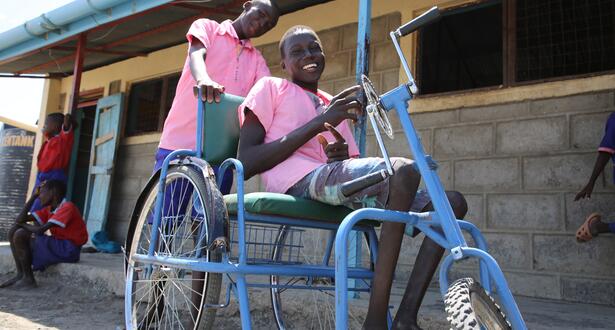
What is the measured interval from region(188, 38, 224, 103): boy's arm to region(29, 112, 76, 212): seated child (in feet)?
12.1

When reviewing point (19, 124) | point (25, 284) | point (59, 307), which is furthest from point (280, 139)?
point (19, 124)

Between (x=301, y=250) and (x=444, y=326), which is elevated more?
(x=301, y=250)

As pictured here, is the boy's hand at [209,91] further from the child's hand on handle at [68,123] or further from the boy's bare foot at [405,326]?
the child's hand on handle at [68,123]

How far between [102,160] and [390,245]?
6254 mm

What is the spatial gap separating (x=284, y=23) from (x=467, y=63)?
1999 millimetres

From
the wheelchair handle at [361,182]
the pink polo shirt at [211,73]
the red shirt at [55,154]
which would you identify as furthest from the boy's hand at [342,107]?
the red shirt at [55,154]

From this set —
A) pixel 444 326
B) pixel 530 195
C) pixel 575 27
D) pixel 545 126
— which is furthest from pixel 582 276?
pixel 575 27

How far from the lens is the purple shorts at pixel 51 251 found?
484 cm

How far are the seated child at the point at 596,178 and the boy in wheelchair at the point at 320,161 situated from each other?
6.45 ft

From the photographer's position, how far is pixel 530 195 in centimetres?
378

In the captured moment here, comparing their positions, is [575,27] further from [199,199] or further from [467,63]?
[199,199]

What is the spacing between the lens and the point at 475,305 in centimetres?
124

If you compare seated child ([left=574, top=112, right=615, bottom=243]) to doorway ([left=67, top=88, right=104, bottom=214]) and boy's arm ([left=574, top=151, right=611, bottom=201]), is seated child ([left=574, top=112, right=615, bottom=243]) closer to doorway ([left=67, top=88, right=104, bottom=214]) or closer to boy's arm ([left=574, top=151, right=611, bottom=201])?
boy's arm ([left=574, top=151, right=611, bottom=201])

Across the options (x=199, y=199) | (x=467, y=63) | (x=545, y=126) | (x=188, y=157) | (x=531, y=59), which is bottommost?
(x=199, y=199)
